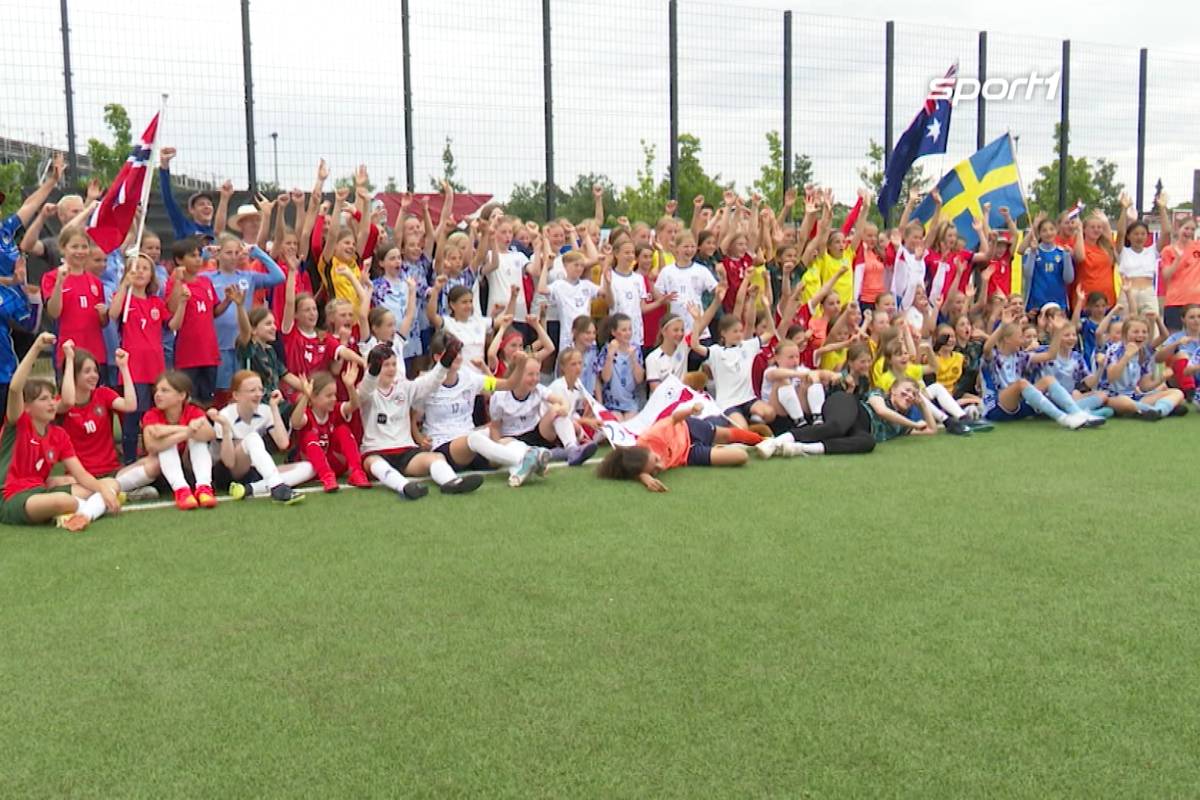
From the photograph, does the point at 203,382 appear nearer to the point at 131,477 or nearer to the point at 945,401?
the point at 131,477

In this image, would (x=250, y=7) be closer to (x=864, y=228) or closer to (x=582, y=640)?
(x=864, y=228)

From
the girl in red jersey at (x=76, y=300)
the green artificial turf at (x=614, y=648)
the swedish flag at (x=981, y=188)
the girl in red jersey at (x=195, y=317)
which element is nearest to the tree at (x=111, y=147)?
the girl in red jersey at (x=195, y=317)

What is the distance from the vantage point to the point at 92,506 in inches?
236

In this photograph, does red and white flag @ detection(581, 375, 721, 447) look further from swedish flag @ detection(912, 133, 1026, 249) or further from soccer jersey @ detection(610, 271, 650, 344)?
swedish flag @ detection(912, 133, 1026, 249)

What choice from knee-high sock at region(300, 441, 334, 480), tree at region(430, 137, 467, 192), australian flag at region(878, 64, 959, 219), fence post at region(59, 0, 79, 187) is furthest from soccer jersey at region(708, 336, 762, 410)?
fence post at region(59, 0, 79, 187)

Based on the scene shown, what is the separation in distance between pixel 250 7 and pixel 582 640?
8826mm

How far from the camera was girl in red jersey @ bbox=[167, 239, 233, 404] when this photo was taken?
23.9 feet

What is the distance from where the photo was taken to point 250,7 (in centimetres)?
1072

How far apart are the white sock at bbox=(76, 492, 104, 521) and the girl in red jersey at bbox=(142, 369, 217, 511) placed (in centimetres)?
43

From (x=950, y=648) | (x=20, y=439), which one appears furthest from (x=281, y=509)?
(x=950, y=648)

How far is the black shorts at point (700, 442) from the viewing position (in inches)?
292

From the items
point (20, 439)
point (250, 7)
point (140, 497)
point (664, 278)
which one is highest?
point (250, 7)

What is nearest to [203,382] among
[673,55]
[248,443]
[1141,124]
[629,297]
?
[248,443]

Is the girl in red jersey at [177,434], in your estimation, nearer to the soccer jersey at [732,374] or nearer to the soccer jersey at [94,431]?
the soccer jersey at [94,431]
